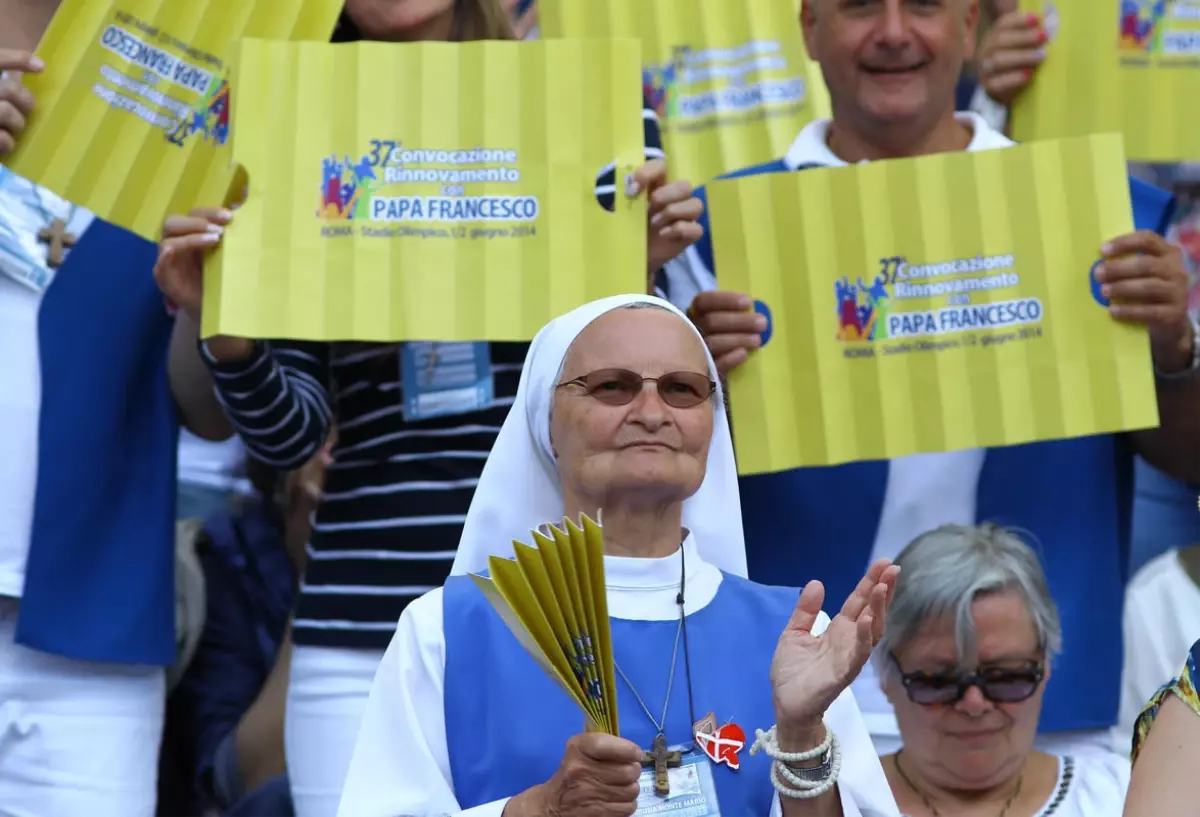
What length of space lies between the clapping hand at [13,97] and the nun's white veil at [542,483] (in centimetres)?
142

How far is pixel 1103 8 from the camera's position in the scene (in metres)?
5.30

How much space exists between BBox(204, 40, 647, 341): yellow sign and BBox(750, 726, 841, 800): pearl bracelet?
4.63 feet

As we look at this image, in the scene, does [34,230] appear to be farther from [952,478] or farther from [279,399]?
[952,478]

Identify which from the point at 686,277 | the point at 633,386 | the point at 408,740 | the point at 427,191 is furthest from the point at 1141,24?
the point at 408,740

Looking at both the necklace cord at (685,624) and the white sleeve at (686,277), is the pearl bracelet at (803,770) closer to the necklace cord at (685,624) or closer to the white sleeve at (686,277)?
the necklace cord at (685,624)

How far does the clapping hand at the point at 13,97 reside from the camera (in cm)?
459

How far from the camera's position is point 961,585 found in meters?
4.49

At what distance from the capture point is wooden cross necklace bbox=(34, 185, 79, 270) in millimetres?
4840

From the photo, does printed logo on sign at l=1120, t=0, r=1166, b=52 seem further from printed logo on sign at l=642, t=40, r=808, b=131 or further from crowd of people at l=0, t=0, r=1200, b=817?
printed logo on sign at l=642, t=40, r=808, b=131

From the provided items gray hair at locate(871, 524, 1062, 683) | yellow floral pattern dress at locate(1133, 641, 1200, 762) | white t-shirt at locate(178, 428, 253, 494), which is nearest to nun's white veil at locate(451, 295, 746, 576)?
gray hair at locate(871, 524, 1062, 683)

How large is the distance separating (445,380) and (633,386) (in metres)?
1.04

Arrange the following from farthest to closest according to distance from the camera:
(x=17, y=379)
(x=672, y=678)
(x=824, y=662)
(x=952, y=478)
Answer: (x=952, y=478)
(x=17, y=379)
(x=672, y=678)
(x=824, y=662)

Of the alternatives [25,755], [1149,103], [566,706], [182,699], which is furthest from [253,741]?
[1149,103]

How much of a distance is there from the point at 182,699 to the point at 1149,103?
10.5ft
